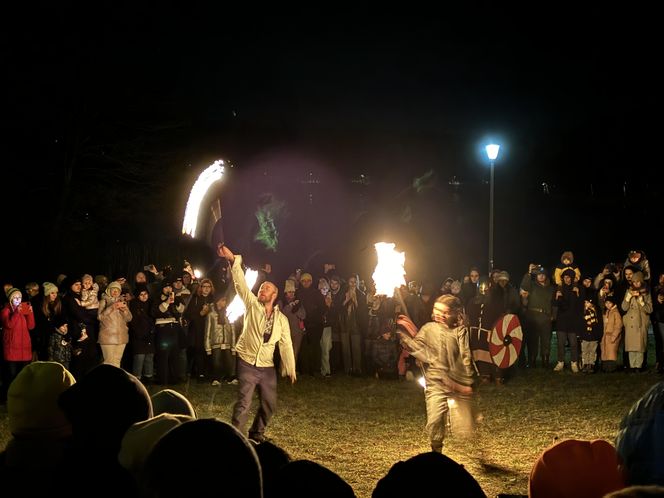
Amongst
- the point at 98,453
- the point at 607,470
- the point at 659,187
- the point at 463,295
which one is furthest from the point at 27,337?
the point at 659,187

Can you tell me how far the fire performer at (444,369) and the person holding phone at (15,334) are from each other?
23.1ft

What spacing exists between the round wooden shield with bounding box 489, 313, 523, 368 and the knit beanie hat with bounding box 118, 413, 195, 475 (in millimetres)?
9861

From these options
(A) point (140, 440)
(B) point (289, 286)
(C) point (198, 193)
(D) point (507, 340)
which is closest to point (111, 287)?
(B) point (289, 286)

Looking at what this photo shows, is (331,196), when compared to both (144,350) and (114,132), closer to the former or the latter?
(114,132)

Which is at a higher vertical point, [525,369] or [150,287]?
[150,287]

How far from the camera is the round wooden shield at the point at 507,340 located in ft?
40.7

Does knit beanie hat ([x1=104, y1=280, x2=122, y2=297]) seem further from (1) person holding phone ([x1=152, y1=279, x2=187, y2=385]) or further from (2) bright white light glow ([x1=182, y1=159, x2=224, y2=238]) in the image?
(2) bright white light glow ([x1=182, y1=159, x2=224, y2=238])

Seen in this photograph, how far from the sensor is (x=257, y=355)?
9734 mm

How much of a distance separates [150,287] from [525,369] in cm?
756

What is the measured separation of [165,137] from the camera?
25.4m

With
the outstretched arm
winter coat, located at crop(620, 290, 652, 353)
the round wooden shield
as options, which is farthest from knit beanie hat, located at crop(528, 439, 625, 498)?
winter coat, located at crop(620, 290, 652, 353)

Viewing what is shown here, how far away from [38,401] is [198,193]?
5514mm

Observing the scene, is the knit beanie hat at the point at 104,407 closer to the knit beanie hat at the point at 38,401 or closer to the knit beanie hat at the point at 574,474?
the knit beanie hat at the point at 38,401

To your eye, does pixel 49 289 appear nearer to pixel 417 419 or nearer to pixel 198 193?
pixel 198 193
